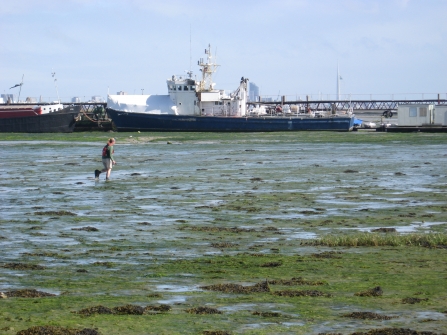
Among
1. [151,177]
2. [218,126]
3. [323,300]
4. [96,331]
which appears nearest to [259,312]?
[323,300]

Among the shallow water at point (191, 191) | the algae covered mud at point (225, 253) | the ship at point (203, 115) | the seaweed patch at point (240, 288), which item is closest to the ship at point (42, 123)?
the ship at point (203, 115)

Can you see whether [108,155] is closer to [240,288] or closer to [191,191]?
[191,191]

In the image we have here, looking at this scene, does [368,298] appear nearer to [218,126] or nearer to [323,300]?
[323,300]

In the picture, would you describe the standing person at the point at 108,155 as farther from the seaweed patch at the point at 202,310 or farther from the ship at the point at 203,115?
the ship at the point at 203,115

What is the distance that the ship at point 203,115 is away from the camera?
78562mm

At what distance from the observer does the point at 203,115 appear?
79812mm

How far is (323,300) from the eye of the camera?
1035 cm

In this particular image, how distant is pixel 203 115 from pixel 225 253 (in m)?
66.0

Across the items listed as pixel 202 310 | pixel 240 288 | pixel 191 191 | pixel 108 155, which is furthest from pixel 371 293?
pixel 108 155

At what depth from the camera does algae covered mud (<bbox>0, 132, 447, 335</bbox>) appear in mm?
9484

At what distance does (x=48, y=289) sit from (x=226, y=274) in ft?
8.32

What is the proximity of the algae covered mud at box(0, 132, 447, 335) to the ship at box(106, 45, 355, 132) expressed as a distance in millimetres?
46925

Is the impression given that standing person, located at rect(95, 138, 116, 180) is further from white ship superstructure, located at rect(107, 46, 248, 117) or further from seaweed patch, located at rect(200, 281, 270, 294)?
white ship superstructure, located at rect(107, 46, 248, 117)

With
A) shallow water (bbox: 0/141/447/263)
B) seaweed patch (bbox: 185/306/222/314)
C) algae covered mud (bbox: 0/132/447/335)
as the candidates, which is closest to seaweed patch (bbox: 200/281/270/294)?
algae covered mud (bbox: 0/132/447/335)
